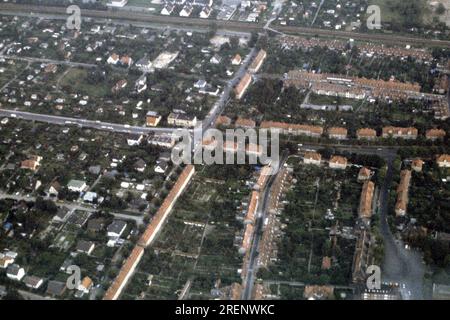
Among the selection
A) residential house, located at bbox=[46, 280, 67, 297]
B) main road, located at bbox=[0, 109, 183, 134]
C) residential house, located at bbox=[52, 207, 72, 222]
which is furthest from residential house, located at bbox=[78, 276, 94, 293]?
main road, located at bbox=[0, 109, 183, 134]

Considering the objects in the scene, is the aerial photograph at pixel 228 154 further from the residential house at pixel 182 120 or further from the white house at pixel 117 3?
the white house at pixel 117 3

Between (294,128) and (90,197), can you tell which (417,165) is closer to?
(294,128)

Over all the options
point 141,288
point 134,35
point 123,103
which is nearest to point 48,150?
point 123,103

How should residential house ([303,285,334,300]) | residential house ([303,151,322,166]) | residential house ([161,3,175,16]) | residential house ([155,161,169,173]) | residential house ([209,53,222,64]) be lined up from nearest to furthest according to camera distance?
residential house ([303,285,334,300]), residential house ([155,161,169,173]), residential house ([303,151,322,166]), residential house ([209,53,222,64]), residential house ([161,3,175,16])

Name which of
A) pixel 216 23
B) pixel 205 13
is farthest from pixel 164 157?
pixel 205 13

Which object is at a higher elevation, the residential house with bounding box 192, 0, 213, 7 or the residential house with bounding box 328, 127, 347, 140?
the residential house with bounding box 192, 0, 213, 7

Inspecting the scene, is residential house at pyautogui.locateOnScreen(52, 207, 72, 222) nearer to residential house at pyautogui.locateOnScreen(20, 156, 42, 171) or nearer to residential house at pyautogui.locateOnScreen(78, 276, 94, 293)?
residential house at pyautogui.locateOnScreen(20, 156, 42, 171)

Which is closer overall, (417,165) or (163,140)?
(417,165)

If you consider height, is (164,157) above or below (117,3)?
below
